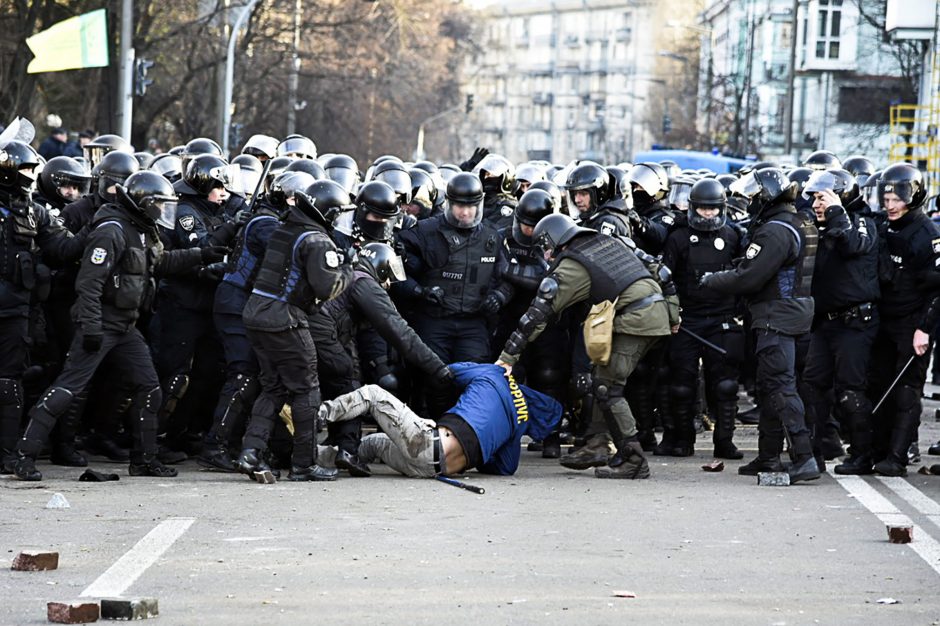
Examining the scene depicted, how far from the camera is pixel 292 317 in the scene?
10.6 metres

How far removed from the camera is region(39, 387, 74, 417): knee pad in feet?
34.9

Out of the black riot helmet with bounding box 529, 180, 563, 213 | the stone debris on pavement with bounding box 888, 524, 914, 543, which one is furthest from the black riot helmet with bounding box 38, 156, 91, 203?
the stone debris on pavement with bounding box 888, 524, 914, 543

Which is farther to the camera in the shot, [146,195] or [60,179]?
[60,179]

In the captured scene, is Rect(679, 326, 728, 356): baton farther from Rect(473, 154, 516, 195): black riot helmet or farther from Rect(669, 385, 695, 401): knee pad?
Rect(473, 154, 516, 195): black riot helmet

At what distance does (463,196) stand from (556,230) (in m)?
1.09

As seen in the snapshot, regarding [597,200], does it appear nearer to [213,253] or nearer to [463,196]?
[463,196]

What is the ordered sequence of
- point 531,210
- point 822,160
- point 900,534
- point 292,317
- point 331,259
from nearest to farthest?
point 900,534 < point 331,259 < point 292,317 < point 531,210 < point 822,160

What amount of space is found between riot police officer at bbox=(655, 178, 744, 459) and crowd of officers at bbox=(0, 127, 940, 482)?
0.05 feet

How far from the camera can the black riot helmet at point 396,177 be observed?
13445 millimetres

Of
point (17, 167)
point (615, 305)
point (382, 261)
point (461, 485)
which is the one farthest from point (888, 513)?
point (17, 167)

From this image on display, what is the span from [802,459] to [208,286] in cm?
391

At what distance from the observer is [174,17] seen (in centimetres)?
4041

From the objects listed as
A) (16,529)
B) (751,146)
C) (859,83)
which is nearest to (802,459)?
(16,529)

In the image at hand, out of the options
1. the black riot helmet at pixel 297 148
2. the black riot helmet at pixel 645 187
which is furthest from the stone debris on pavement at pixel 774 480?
the black riot helmet at pixel 297 148
